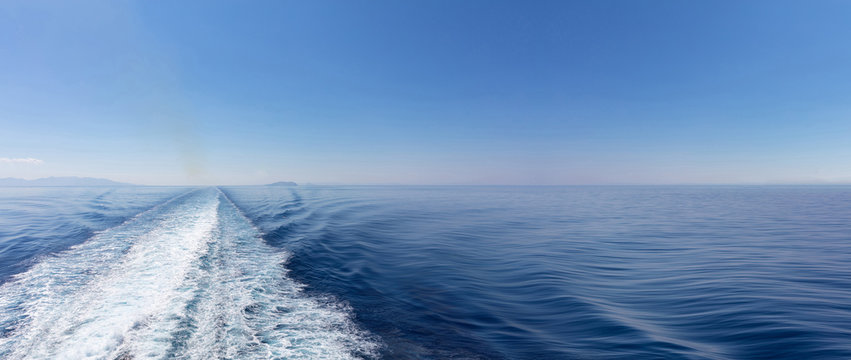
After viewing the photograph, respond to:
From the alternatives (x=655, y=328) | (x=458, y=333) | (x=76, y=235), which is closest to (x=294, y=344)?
(x=458, y=333)

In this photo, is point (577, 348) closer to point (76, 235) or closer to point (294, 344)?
point (294, 344)

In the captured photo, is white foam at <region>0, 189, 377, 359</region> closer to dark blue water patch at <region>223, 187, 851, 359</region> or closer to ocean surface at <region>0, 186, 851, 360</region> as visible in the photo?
ocean surface at <region>0, 186, 851, 360</region>

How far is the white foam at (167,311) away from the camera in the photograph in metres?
5.16

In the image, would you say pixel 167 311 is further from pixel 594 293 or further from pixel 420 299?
pixel 594 293

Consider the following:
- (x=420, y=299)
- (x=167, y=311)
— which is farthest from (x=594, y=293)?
(x=167, y=311)

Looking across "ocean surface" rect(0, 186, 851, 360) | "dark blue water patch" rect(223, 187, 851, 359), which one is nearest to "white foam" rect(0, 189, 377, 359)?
"ocean surface" rect(0, 186, 851, 360)

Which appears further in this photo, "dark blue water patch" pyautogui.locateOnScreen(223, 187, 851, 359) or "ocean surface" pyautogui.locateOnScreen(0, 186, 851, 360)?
"dark blue water patch" pyautogui.locateOnScreen(223, 187, 851, 359)

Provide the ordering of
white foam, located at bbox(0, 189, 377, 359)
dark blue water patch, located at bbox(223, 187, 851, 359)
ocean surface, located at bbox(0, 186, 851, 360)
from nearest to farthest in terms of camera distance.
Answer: white foam, located at bbox(0, 189, 377, 359), ocean surface, located at bbox(0, 186, 851, 360), dark blue water patch, located at bbox(223, 187, 851, 359)

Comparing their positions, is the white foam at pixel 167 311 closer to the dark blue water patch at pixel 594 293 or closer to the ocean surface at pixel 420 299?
the ocean surface at pixel 420 299

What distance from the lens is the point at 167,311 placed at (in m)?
6.61

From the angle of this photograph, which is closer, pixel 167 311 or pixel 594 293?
pixel 167 311

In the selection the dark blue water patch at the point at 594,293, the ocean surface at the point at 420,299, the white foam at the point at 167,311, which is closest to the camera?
the white foam at the point at 167,311

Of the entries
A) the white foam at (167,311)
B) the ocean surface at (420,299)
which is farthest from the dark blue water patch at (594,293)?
A: the white foam at (167,311)

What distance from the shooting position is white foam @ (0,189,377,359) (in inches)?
203
